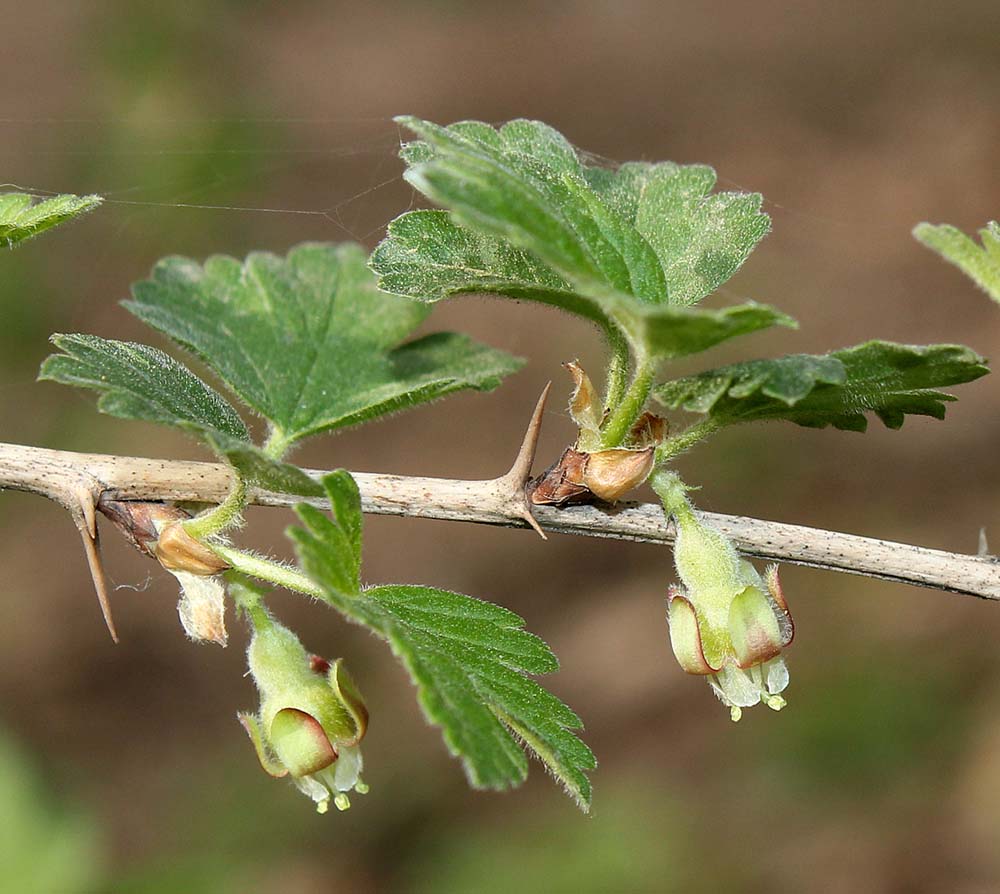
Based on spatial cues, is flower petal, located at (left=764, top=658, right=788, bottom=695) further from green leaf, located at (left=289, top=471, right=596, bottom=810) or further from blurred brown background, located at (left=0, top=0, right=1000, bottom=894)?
blurred brown background, located at (left=0, top=0, right=1000, bottom=894)

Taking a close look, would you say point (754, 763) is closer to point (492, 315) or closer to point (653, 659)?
point (653, 659)

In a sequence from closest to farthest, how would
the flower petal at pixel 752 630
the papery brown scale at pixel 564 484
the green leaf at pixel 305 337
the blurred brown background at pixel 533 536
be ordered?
1. the flower petal at pixel 752 630
2. the papery brown scale at pixel 564 484
3. the green leaf at pixel 305 337
4. the blurred brown background at pixel 533 536

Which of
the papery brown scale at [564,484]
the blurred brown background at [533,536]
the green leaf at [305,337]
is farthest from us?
the blurred brown background at [533,536]

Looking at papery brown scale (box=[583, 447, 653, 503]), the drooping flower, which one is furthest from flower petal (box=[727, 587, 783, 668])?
papery brown scale (box=[583, 447, 653, 503])

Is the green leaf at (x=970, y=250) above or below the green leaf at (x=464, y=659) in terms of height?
above

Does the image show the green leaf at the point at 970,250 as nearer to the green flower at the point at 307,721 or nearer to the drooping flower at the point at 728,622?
the drooping flower at the point at 728,622

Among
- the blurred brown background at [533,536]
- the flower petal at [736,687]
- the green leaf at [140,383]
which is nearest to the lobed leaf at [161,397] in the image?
the green leaf at [140,383]

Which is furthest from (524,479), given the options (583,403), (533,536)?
(533,536)
